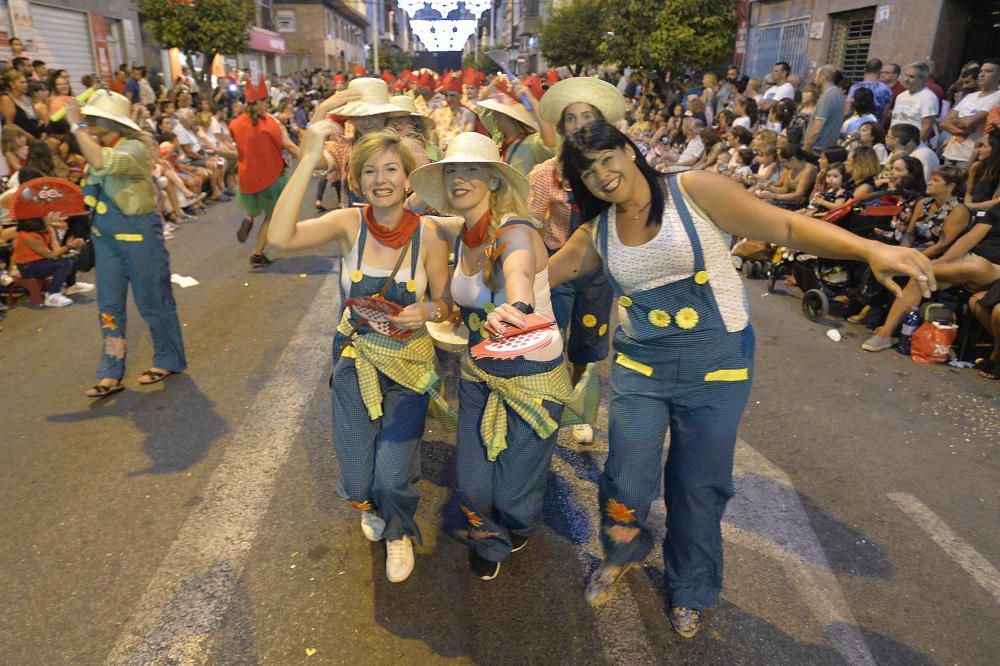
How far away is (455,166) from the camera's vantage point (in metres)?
3.12

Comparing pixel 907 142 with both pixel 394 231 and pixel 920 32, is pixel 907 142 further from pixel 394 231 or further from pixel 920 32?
pixel 394 231

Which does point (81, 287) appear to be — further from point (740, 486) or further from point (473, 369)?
point (740, 486)

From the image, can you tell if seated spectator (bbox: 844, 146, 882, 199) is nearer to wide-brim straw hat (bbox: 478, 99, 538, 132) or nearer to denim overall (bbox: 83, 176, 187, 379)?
wide-brim straw hat (bbox: 478, 99, 538, 132)

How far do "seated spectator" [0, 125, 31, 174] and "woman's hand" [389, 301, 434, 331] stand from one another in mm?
8038

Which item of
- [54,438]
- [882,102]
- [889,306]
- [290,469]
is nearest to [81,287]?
[54,438]

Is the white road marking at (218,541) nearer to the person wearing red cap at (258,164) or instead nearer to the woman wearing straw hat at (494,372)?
the woman wearing straw hat at (494,372)

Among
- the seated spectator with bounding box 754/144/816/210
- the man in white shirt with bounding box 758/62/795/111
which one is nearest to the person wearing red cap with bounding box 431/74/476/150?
the seated spectator with bounding box 754/144/816/210

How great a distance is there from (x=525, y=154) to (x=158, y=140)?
40.4ft

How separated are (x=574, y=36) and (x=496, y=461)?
37924 millimetres

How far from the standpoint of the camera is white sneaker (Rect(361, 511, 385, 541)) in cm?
358

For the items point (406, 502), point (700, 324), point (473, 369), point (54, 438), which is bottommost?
point (54, 438)

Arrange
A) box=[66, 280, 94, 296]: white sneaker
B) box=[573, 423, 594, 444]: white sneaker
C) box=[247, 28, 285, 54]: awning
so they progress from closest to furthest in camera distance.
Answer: box=[573, 423, 594, 444]: white sneaker < box=[66, 280, 94, 296]: white sneaker < box=[247, 28, 285, 54]: awning

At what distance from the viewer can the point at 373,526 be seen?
3.58 metres

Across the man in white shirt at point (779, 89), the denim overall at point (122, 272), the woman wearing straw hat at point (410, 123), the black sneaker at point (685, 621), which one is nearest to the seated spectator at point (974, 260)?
the woman wearing straw hat at point (410, 123)
